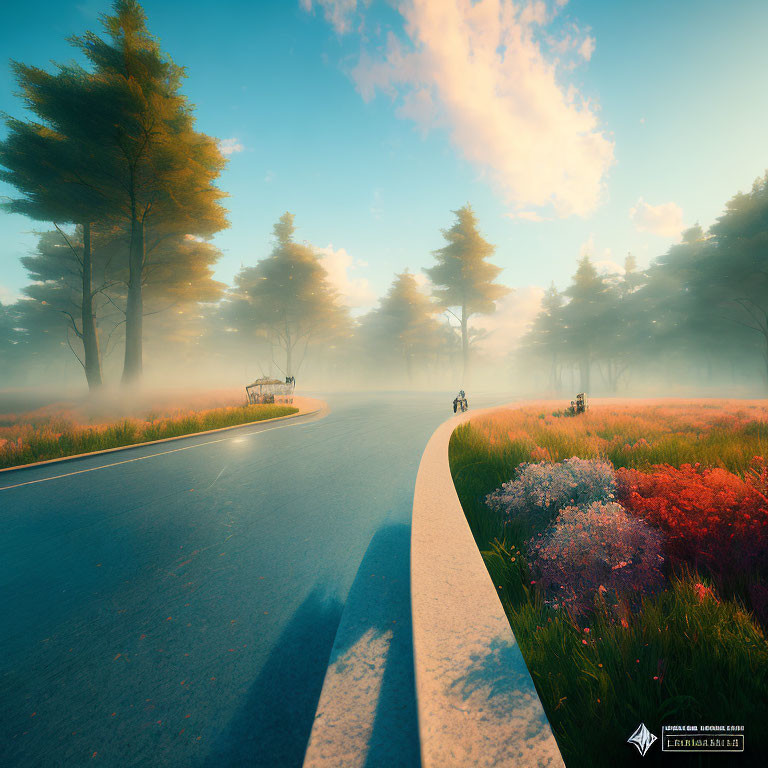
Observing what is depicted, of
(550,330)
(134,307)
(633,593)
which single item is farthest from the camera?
(550,330)

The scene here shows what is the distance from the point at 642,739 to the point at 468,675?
0.64 meters

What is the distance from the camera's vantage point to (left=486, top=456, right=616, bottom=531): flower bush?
3.28 meters

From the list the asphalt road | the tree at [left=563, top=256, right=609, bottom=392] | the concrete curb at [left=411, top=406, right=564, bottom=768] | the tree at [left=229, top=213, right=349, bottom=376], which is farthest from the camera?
the tree at [left=563, top=256, right=609, bottom=392]

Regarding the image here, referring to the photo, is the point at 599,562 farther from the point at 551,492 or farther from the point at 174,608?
the point at 174,608

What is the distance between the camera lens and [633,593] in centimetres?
205

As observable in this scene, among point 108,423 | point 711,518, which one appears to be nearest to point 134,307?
point 108,423

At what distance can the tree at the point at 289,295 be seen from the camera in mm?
27984

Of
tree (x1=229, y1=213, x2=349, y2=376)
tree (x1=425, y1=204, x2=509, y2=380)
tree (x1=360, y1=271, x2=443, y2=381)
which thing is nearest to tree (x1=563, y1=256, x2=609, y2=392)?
tree (x1=425, y1=204, x2=509, y2=380)

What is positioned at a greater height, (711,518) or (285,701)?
(711,518)

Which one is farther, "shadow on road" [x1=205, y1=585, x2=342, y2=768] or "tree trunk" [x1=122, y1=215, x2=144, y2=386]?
"tree trunk" [x1=122, y1=215, x2=144, y2=386]

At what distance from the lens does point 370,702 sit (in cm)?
157

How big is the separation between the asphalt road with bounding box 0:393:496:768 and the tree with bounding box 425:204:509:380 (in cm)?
2679

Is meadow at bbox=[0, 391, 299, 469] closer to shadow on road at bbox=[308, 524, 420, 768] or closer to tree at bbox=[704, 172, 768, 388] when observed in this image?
shadow on road at bbox=[308, 524, 420, 768]

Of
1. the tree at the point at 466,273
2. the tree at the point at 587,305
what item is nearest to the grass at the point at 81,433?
the tree at the point at 466,273
